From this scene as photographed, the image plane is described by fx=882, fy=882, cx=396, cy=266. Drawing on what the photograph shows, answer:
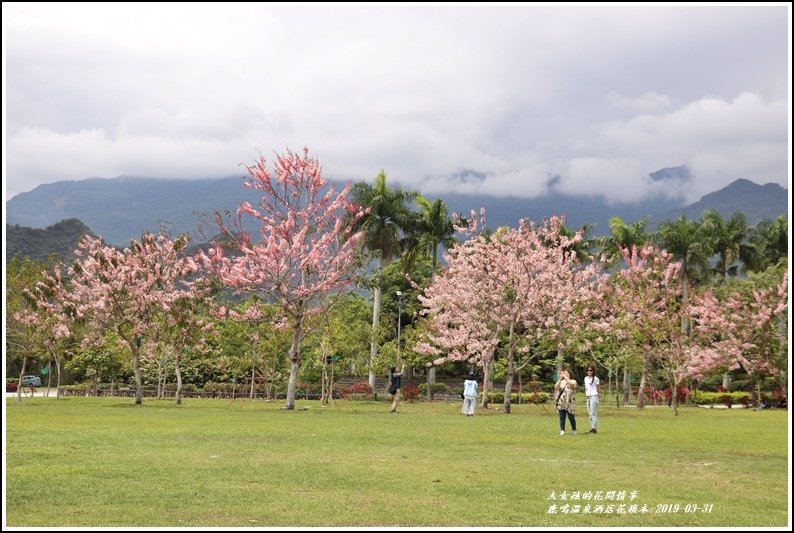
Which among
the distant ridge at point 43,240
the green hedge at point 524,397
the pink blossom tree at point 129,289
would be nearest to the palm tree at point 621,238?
the green hedge at point 524,397

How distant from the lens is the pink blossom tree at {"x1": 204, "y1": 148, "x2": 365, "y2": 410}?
39719 millimetres

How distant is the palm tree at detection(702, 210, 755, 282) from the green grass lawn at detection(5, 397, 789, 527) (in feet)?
171

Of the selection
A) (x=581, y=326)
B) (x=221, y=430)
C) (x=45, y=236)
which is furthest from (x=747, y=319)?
(x=45, y=236)

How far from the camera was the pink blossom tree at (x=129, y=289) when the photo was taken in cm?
4262

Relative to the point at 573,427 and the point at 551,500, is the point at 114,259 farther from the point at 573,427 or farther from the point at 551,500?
the point at 551,500

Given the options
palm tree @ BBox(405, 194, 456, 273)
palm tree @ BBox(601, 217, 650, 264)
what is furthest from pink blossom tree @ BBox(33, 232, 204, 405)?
palm tree @ BBox(601, 217, 650, 264)

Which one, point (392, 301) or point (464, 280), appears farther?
point (392, 301)

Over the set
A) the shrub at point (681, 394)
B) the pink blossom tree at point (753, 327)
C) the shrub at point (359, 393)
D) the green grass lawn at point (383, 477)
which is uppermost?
the pink blossom tree at point (753, 327)

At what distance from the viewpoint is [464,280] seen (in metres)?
43.6

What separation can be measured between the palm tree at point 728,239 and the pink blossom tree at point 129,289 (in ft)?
157

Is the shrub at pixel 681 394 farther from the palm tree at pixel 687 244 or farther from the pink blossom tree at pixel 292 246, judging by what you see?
the pink blossom tree at pixel 292 246

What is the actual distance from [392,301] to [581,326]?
3523 centimetres

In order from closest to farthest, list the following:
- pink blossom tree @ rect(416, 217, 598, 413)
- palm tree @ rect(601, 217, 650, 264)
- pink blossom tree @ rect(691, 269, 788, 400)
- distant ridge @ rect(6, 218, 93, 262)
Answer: pink blossom tree @ rect(416, 217, 598, 413) < pink blossom tree @ rect(691, 269, 788, 400) < palm tree @ rect(601, 217, 650, 264) < distant ridge @ rect(6, 218, 93, 262)

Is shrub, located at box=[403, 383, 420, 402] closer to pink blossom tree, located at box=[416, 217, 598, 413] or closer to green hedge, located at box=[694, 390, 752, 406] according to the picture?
pink blossom tree, located at box=[416, 217, 598, 413]
